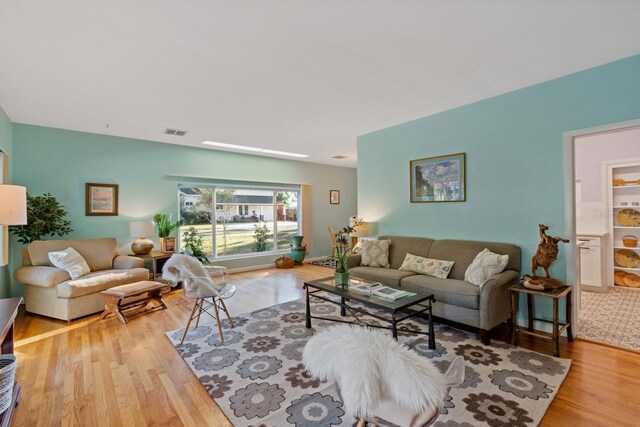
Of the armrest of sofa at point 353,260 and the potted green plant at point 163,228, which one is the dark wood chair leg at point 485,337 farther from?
the potted green plant at point 163,228

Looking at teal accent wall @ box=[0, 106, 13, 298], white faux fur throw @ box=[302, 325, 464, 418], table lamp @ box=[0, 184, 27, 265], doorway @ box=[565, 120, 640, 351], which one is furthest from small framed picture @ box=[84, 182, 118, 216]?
Result: doorway @ box=[565, 120, 640, 351]

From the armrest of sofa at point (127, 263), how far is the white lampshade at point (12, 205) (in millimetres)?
2153

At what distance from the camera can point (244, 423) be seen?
1821 mm

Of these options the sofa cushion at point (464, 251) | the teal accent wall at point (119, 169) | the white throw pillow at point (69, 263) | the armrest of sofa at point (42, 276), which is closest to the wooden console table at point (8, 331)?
the armrest of sofa at point (42, 276)

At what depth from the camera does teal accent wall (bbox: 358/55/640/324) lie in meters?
2.78

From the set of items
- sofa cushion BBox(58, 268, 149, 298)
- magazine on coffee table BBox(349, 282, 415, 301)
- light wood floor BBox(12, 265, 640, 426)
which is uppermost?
magazine on coffee table BBox(349, 282, 415, 301)

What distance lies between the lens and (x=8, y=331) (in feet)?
6.70

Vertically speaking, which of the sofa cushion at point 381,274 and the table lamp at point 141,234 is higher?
the table lamp at point 141,234

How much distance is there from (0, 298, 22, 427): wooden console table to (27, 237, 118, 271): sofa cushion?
6.74ft

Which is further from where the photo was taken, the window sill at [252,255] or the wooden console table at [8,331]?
the window sill at [252,255]

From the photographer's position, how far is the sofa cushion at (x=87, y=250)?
3851 mm

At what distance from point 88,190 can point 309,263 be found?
15.2 ft

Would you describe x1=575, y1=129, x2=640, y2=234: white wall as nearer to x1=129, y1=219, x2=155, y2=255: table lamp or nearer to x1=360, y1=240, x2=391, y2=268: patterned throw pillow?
x1=360, y1=240, x2=391, y2=268: patterned throw pillow

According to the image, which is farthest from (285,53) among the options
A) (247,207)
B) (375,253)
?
(247,207)
